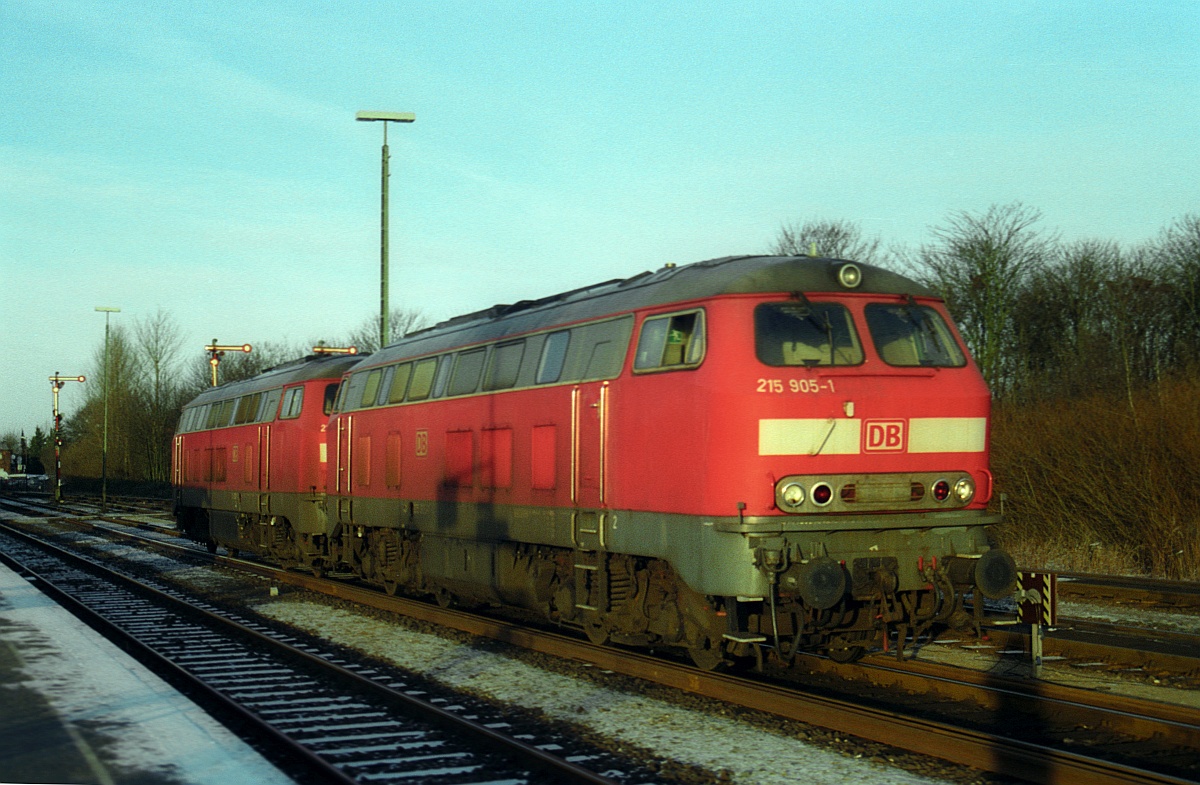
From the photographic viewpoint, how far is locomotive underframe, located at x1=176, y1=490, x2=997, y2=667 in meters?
9.02

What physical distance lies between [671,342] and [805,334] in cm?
114

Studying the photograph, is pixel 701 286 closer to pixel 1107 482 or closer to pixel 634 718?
pixel 634 718

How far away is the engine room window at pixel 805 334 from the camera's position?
30.9 feet

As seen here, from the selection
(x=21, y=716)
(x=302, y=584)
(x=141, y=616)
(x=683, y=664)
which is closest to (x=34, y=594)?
(x=141, y=616)

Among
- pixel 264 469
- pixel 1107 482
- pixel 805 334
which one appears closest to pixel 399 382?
pixel 264 469

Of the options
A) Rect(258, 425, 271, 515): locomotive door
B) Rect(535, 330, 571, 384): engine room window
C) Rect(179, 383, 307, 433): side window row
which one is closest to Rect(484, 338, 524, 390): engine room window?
Rect(535, 330, 571, 384): engine room window

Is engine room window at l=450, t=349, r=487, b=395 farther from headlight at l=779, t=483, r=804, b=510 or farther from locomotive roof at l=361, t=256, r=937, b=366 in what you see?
headlight at l=779, t=483, r=804, b=510

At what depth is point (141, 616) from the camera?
15914mm

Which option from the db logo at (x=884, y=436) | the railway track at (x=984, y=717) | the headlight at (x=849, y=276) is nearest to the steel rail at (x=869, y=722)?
the railway track at (x=984, y=717)

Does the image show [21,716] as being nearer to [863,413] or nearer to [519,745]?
[519,745]

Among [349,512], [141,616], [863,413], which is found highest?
[863,413]

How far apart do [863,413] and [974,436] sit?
1.14 metres

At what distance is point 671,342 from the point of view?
1000 centimetres

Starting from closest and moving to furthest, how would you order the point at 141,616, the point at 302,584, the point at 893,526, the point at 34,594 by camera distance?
1. the point at 893,526
2. the point at 141,616
3. the point at 34,594
4. the point at 302,584
